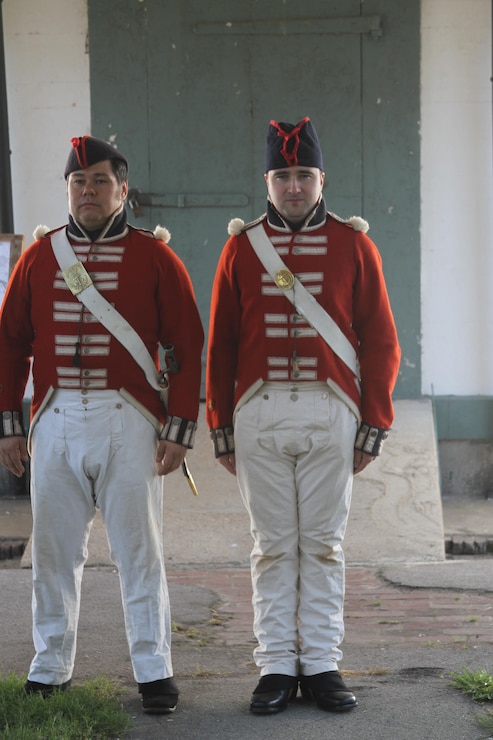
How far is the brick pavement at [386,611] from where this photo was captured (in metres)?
5.29

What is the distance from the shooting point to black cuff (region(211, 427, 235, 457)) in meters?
4.46

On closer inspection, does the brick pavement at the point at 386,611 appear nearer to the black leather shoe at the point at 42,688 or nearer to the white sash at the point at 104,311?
the black leather shoe at the point at 42,688

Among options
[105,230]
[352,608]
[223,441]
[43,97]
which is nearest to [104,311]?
[105,230]

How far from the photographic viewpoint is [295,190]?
4.36 metres

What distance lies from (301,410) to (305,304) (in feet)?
1.23

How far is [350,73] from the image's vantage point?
793 cm

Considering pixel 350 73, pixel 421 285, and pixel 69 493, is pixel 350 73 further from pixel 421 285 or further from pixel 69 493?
pixel 69 493

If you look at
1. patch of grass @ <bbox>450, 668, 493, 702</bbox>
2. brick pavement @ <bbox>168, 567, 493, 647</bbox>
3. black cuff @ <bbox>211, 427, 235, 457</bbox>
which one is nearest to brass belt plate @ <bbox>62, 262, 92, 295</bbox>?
black cuff @ <bbox>211, 427, 235, 457</bbox>

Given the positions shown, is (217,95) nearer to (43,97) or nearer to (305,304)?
(43,97)

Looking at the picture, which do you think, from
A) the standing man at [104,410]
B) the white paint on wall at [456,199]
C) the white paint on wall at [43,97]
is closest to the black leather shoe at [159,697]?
the standing man at [104,410]

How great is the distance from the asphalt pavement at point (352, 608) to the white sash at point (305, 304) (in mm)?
1272

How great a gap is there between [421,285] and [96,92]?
8.09ft

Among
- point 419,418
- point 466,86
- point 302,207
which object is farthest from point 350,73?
point 302,207

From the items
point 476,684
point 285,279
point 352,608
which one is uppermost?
point 285,279
